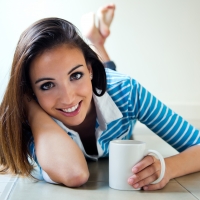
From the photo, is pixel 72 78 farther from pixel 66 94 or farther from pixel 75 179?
pixel 75 179

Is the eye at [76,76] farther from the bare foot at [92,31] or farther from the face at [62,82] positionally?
the bare foot at [92,31]

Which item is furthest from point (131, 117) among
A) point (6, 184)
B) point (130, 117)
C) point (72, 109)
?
point (6, 184)

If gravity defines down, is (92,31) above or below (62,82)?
below

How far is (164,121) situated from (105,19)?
0.94 m

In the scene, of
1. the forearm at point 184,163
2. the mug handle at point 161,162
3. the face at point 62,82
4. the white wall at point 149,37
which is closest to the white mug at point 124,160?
the mug handle at point 161,162

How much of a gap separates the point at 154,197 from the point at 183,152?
0.91 ft

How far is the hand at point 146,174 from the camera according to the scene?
911 millimetres

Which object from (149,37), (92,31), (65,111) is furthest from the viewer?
(149,37)

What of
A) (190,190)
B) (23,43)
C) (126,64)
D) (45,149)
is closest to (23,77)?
(23,43)

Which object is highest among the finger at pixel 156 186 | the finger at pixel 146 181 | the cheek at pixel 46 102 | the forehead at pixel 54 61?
the forehead at pixel 54 61

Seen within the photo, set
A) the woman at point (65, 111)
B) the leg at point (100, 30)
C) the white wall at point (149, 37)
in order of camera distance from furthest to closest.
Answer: the white wall at point (149, 37), the leg at point (100, 30), the woman at point (65, 111)

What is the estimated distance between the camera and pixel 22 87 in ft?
3.64

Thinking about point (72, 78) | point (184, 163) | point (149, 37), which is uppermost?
point (72, 78)

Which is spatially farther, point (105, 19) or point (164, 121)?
point (105, 19)
